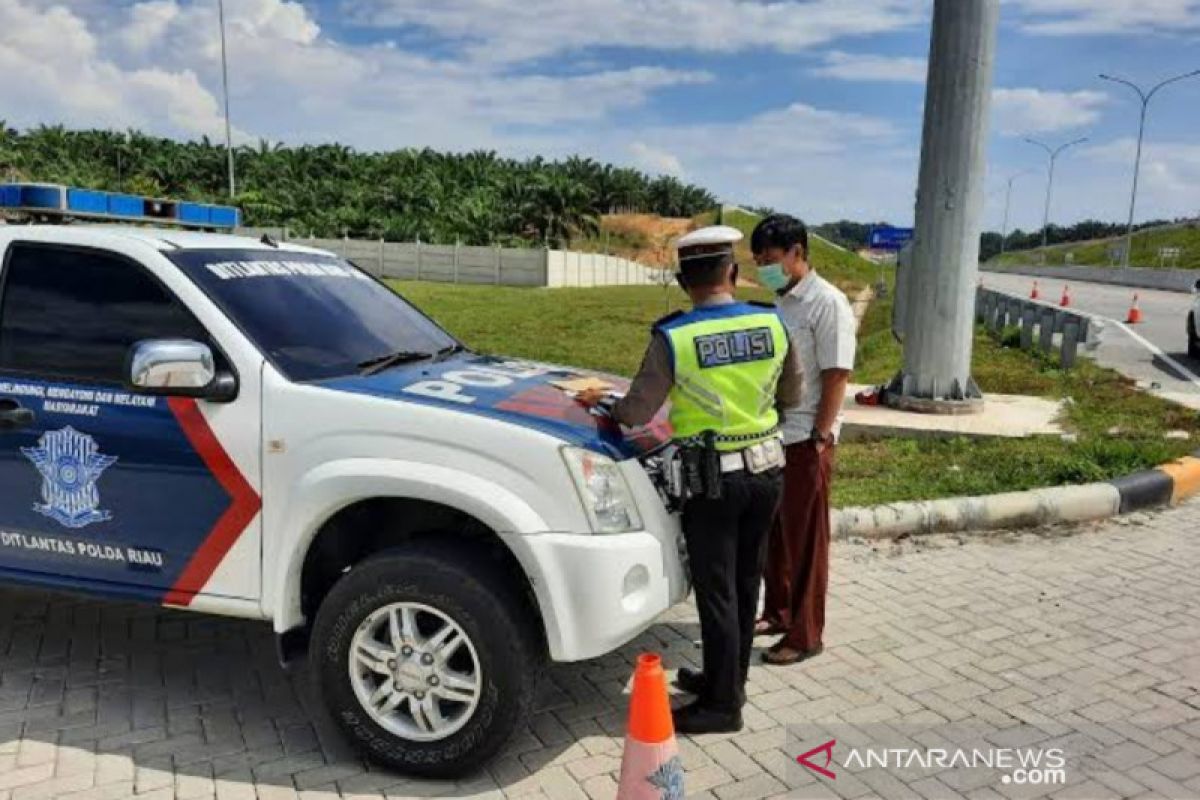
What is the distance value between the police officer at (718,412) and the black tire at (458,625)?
2.26ft

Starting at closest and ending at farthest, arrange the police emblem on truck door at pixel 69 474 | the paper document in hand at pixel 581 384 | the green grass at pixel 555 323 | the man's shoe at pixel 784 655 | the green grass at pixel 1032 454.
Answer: the police emblem on truck door at pixel 69 474, the paper document in hand at pixel 581 384, the man's shoe at pixel 784 655, the green grass at pixel 1032 454, the green grass at pixel 555 323

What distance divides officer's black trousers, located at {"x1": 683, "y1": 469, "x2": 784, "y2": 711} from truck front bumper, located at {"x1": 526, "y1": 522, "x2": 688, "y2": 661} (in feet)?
1.07

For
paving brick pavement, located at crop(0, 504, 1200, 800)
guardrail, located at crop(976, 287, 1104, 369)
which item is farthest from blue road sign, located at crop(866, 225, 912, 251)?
paving brick pavement, located at crop(0, 504, 1200, 800)

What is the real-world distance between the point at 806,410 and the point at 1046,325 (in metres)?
10.8

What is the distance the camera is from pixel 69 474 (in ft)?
12.0

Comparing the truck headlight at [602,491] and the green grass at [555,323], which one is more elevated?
the truck headlight at [602,491]

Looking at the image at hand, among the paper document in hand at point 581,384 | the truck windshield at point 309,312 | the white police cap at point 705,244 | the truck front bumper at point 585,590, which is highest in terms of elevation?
→ the white police cap at point 705,244

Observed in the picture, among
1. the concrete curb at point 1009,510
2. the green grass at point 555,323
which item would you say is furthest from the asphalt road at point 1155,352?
the green grass at point 555,323

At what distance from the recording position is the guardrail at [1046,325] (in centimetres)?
1197

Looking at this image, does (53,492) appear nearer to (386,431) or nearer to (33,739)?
(33,739)

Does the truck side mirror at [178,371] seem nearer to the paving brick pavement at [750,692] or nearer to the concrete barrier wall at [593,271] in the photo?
the paving brick pavement at [750,692]

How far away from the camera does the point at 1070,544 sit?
239 inches

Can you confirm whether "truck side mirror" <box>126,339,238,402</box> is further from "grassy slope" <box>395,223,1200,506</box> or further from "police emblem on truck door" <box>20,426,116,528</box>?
"grassy slope" <box>395,223,1200,506</box>

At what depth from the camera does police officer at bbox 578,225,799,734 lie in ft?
11.3
